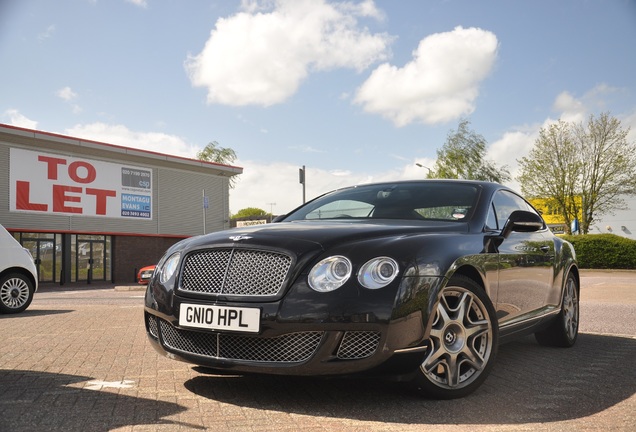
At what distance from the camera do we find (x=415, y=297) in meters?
3.41

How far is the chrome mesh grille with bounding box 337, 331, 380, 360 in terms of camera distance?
3.34m

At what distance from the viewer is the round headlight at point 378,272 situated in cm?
Result: 336

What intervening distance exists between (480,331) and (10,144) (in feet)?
95.5

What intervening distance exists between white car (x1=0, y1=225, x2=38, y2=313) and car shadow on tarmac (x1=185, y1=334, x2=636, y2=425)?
7071mm

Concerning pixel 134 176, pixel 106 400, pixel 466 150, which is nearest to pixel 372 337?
pixel 106 400

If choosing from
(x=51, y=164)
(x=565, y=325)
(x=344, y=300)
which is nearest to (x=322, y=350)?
(x=344, y=300)

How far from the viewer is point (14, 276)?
10250 millimetres

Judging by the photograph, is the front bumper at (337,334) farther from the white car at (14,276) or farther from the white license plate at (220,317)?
the white car at (14,276)

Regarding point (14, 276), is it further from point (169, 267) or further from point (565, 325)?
point (565, 325)

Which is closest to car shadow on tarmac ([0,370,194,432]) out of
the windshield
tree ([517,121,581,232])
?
the windshield

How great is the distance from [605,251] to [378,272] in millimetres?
31386

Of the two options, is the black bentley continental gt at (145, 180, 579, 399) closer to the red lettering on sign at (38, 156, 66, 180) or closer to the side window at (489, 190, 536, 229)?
the side window at (489, 190, 536, 229)

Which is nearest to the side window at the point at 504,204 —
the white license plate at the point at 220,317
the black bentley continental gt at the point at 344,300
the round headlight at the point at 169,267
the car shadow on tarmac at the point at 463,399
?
the black bentley continental gt at the point at 344,300

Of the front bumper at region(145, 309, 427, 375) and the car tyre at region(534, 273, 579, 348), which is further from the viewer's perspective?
the car tyre at region(534, 273, 579, 348)
